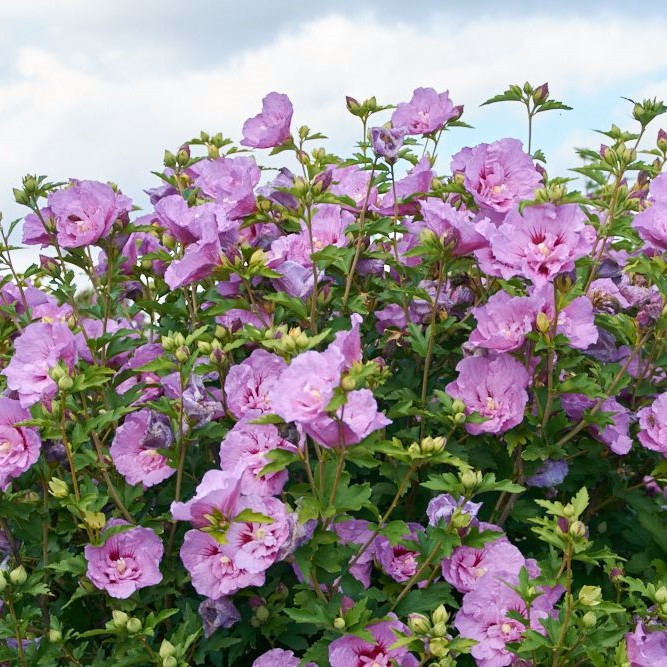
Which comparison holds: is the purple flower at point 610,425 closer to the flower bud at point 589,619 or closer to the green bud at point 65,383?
the flower bud at point 589,619

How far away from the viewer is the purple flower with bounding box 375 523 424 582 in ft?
8.68

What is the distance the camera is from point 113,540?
2.66 m

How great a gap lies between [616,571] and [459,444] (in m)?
0.56

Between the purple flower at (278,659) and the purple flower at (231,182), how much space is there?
4.52 feet

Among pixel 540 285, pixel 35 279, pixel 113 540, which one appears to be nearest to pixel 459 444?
pixel 540 285

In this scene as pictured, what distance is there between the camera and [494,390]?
8.89 ft

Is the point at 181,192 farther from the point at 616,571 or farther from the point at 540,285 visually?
the point at 616,571

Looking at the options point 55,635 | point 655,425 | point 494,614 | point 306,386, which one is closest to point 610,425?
point 655,425

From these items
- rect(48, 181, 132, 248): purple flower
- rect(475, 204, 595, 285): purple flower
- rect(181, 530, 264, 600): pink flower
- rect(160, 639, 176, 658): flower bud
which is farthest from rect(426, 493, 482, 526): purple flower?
rect(48, 181, 132, 248): purple flower

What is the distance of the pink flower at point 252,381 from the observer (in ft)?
8.74

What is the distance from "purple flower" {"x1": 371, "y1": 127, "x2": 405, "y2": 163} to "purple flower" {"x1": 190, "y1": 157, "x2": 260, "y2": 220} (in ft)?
1.49

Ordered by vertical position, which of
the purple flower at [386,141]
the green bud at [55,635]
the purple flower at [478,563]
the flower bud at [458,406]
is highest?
the purple flower at [386,141]

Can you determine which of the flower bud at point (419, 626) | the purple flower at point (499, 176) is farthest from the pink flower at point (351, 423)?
the purple flower at point (499, 176)

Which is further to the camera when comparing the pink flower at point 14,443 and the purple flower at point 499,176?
the purple flower at point 499,176
